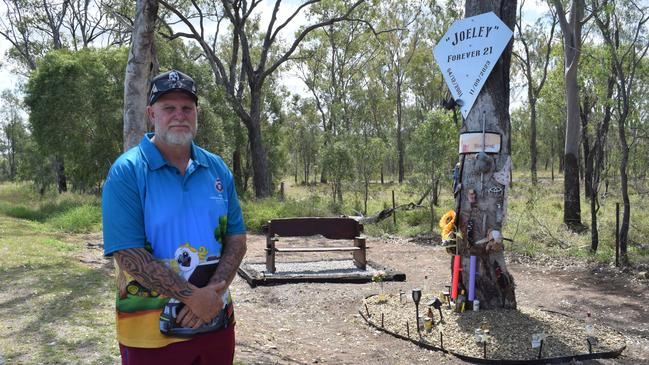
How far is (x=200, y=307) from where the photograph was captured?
2299 mm

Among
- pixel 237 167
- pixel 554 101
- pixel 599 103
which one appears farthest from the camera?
pixel 237 167

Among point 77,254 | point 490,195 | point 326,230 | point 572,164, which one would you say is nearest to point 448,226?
point 490,195

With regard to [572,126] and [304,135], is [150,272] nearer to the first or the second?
[572,126]

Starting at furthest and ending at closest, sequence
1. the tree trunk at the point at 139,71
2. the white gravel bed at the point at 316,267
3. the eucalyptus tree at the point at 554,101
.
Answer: the eucalyptus tree at the point at 554,101 < the white gravel bed at the point at 316,267 < the tree trunk at the point at 139,71

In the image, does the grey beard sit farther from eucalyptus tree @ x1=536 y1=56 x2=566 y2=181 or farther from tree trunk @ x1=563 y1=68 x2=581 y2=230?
eucalyptus tree @ x1=536 y1=56 x2=566 y2=181

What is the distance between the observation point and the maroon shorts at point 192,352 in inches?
91.2

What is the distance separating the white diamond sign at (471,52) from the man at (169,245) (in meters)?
4.07

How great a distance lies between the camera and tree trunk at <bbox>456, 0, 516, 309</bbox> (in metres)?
5.72

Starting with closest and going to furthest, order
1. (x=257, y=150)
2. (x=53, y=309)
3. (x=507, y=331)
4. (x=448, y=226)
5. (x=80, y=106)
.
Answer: (x=507, y=331) < (x=53, y=309) < (x=448, y=226) < (x=80, y=106) < (x=257, y=150)

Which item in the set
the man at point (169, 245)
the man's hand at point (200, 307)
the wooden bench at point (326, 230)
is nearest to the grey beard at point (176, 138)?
the man at point (169, 245)

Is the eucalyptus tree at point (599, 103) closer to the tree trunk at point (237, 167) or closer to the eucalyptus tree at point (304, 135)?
the tree trunk at point (237, 167)

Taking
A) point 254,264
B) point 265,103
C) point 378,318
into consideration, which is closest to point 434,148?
point 254,264

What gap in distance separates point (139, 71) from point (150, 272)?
17.3ft

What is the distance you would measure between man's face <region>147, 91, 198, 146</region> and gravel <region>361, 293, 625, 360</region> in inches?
139
